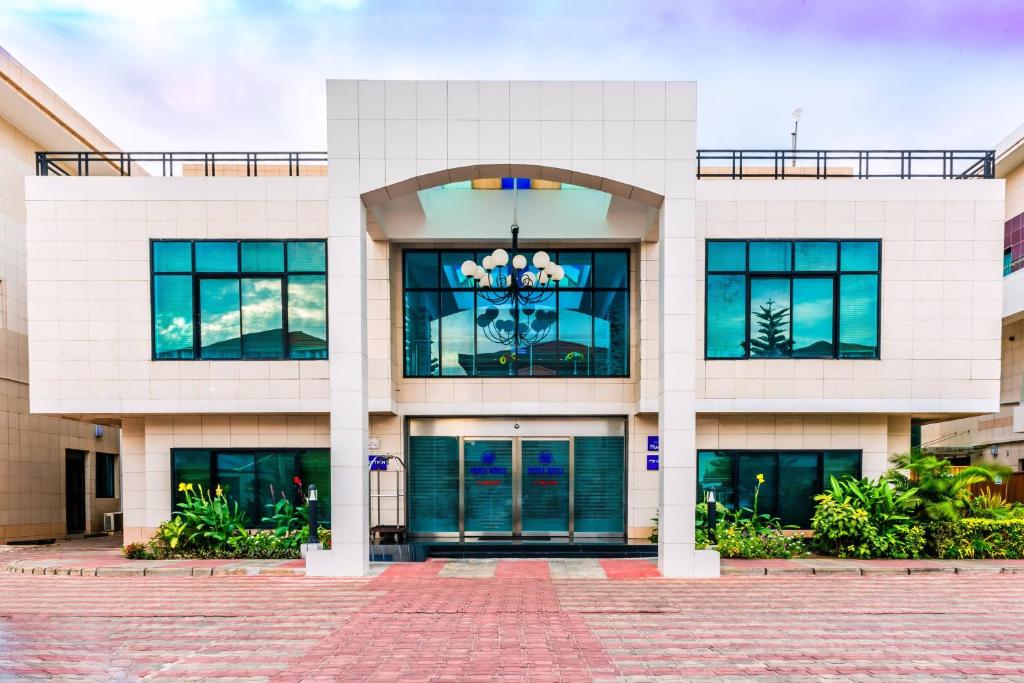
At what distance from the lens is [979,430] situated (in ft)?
67.9

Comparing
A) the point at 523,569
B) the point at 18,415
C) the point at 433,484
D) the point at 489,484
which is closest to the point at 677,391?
the point at 523,569

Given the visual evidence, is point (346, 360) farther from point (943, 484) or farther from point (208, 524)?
point (943, 484)

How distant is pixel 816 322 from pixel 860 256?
1.57 m

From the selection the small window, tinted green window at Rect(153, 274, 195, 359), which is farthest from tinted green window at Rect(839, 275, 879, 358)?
the small window

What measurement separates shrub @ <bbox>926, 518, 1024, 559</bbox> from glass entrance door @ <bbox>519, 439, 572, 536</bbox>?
6896 mm

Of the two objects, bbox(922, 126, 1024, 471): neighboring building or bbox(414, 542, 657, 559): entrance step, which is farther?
bbox(922, 126, 1024, 471): neighboring building

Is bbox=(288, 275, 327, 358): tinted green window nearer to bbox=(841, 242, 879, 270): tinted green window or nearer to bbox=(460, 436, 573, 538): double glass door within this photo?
bbox=(460, 436, 573, 538): double glass door

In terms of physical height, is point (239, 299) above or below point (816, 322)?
above

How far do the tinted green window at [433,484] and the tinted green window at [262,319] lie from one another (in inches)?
144

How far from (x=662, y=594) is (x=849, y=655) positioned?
114 inches

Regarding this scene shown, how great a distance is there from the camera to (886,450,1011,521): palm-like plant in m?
11.1

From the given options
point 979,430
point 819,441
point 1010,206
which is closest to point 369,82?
point 819,441

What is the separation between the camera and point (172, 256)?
12.9 metres

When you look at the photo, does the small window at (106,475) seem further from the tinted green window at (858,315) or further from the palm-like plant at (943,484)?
the palm-like plant at (943,484)
